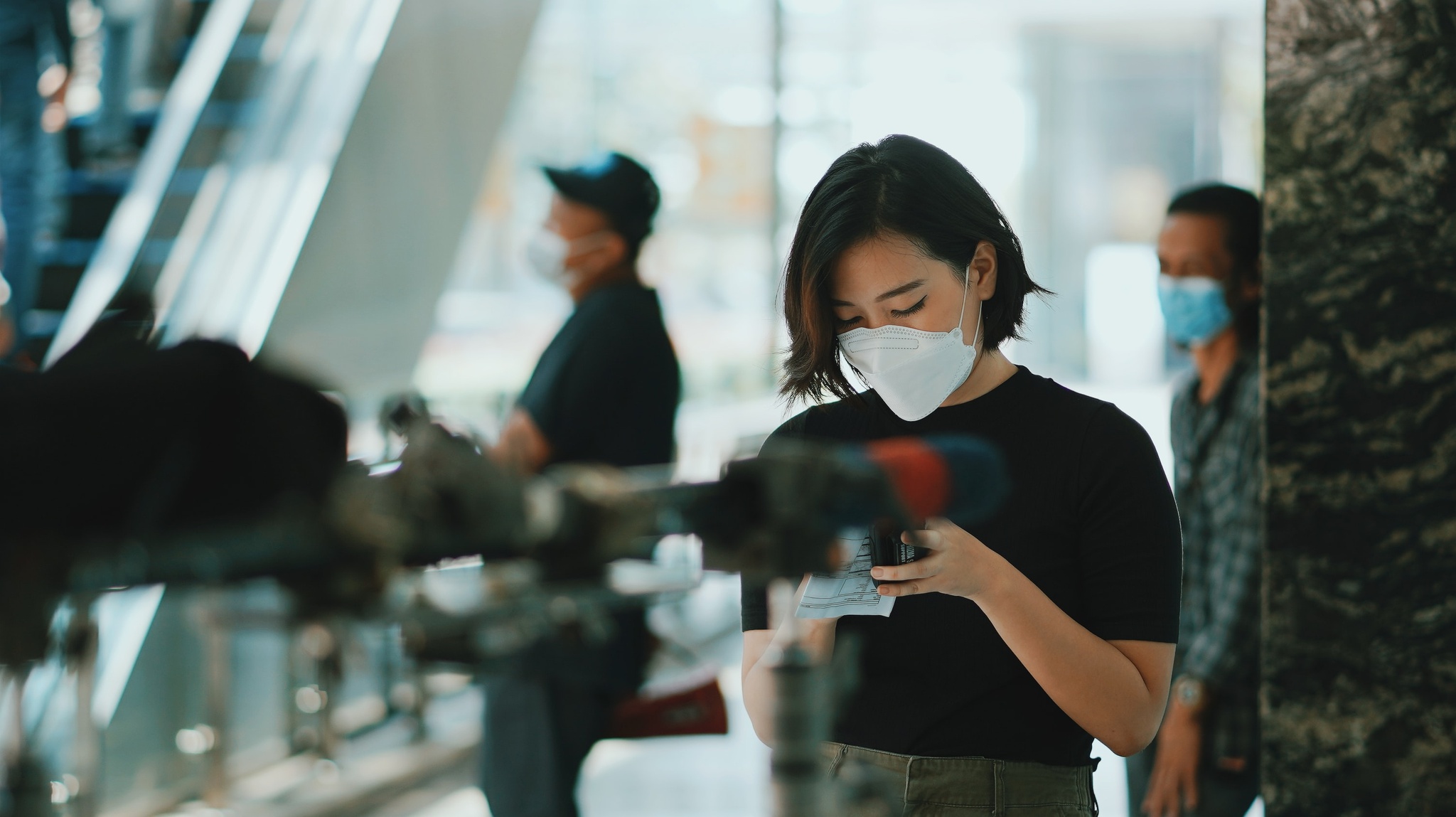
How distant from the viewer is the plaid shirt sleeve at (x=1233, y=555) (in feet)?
7.61

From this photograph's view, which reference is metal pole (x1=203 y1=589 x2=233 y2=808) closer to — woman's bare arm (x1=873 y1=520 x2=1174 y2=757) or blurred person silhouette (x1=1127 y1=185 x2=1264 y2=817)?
blurred person silhouette (x1=1127 y1=185 x2=1264 y2=817)

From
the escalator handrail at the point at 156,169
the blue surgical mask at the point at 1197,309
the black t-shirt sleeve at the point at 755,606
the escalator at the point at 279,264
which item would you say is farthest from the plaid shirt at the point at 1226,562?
the escalator handrail at the point at 156,169

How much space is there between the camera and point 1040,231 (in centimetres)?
1187

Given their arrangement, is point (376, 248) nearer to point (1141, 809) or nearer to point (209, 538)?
point (1141, 809)

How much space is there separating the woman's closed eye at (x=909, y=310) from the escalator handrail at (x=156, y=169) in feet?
9.57

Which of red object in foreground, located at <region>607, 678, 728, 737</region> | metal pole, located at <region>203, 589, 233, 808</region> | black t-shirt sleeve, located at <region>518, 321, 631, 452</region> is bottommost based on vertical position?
metal pole, located at <region>203, 589, 233, 808</region>

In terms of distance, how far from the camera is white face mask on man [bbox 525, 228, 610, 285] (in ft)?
9.18

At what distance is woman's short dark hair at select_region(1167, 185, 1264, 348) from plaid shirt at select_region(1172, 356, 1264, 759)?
0.17 m

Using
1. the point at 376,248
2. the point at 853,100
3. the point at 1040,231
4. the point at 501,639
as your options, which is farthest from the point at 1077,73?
the point at 501,639

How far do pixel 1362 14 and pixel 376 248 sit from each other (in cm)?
400

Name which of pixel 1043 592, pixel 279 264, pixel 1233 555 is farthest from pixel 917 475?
pixel 279 264

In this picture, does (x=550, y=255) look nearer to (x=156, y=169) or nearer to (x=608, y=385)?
(x=608, y=385)

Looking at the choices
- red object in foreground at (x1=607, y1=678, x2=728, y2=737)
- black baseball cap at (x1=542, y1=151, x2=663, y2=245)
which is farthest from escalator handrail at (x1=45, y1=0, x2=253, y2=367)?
red object in foreground at (x1=607, y1=678, x2=728, y2=737)

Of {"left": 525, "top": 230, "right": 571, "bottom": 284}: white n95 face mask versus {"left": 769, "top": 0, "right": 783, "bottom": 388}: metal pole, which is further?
{"left": 769, "top": 0, "right": 783, "bottom": 388}: metal pole
